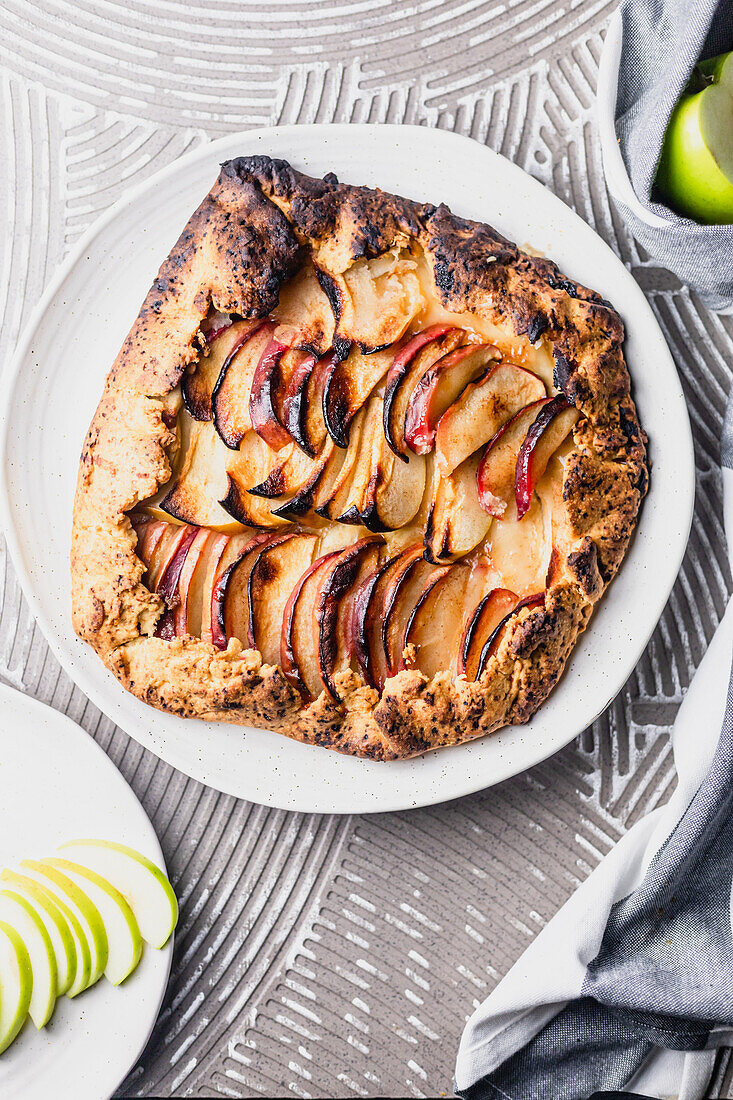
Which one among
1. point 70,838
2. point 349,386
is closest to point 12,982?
point 70,838

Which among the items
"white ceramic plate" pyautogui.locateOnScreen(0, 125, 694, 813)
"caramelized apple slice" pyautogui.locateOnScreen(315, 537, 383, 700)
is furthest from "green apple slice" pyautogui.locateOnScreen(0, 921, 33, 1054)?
"caramelized apple slice" pyautogui.locateOnScreen(315, 537, 383, 700)

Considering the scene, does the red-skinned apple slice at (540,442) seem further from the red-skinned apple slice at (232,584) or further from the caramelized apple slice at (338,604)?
the red-skinned apple slice at (232,584)

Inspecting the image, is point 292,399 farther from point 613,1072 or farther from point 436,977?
point 613,1072

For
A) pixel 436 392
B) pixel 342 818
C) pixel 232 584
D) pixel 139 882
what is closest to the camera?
pixel 436 392

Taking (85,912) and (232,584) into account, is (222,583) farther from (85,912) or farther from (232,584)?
(85,912)

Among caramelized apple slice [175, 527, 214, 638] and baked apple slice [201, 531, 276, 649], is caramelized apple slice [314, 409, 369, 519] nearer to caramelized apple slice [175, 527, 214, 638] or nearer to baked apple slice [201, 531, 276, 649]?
baked apple slice [201, 531, 276, 649]
